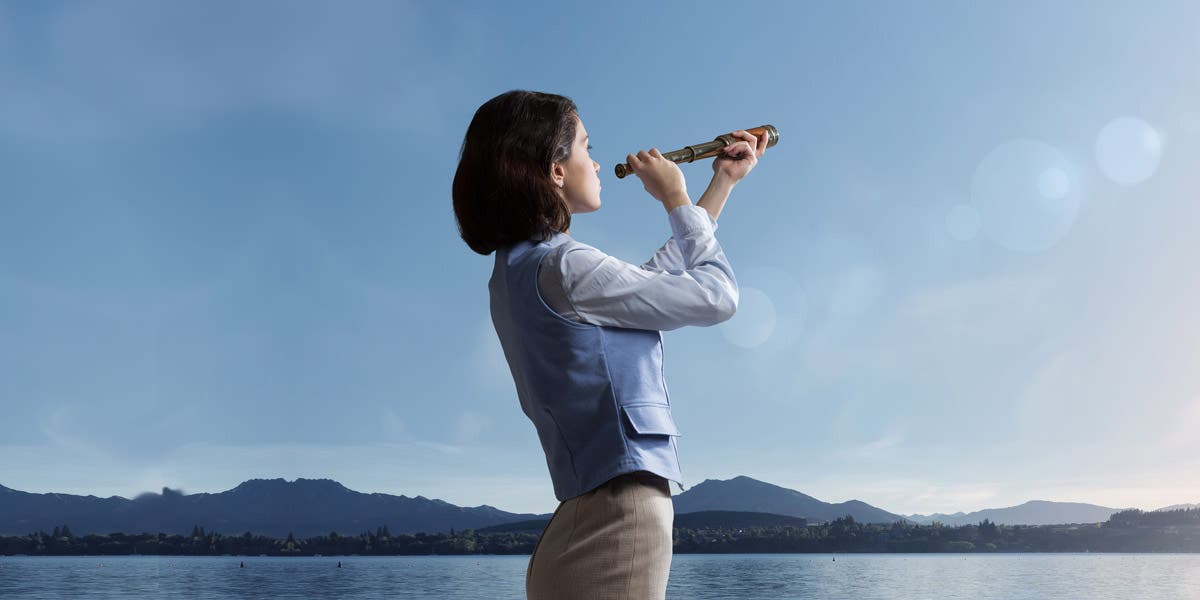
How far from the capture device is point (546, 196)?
65.9 inches

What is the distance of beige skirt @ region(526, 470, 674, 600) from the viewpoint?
4.85 ft

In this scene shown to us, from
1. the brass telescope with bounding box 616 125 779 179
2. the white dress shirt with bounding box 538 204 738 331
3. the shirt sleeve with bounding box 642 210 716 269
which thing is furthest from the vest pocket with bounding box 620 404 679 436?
the brass telescope with bounding box 616 125 779 179

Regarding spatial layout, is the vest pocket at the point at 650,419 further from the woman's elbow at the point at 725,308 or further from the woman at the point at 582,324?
the woman's elbow at the point at 725,308

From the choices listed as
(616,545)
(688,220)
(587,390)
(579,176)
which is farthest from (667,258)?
(616,545)

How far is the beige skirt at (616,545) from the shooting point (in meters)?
1.48

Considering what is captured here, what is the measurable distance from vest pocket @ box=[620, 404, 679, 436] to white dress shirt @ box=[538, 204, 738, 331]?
133mm

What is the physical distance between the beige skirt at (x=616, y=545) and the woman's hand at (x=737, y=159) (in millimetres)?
647

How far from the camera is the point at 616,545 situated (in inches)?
58.2

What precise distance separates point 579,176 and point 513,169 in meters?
0.12

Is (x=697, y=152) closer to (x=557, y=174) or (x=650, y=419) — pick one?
(x=557, y=174)

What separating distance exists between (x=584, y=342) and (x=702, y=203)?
0.47 meters

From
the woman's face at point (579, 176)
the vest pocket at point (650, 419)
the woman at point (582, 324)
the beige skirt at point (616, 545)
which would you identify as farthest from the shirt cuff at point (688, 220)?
the beige skirt at point (616, 545)

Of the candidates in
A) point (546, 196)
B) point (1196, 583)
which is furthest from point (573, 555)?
point (1196, 583)

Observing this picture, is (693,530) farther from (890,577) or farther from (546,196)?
(546,196)
